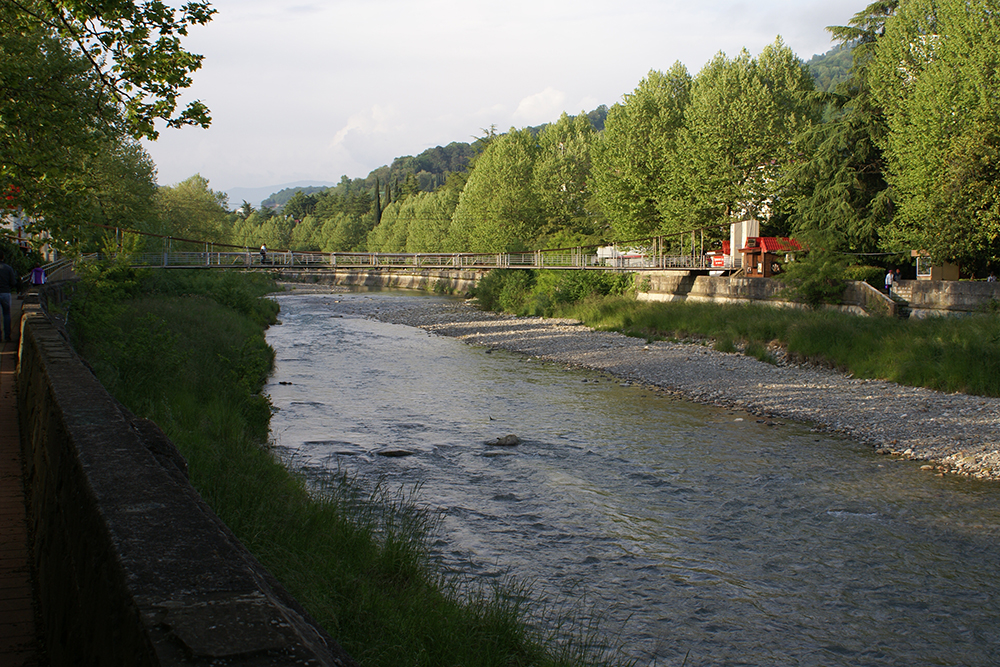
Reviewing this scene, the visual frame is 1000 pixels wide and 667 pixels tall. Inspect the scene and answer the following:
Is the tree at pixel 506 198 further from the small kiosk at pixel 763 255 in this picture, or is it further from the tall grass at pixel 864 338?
the tall grass at pixel 864 338

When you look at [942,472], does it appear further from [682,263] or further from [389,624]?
[682,263]

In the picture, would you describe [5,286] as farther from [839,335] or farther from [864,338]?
[839,335]

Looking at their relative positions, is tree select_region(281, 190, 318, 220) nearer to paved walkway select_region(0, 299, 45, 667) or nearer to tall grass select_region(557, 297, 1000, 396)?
tall grass select_region(557, 297, 1000, 396)

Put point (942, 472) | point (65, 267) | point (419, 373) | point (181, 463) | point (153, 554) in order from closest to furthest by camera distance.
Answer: point (153, 554) → point (181, 463) → point (942, 472) → point (419, 373) → point (65, 267)

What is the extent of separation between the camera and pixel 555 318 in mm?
40250

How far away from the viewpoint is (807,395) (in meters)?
18.3

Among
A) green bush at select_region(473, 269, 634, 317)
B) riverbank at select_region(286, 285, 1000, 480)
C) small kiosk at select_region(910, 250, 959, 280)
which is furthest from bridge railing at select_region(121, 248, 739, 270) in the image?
small kiosk at select_region(910, 250, 959, 280)

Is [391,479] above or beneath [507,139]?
beneath

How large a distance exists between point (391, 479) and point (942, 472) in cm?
867

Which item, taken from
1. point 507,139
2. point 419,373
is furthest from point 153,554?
point 507,139

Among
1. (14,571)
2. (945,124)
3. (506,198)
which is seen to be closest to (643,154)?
(506,198)

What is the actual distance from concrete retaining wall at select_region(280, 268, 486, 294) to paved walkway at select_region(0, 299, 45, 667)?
5536cm

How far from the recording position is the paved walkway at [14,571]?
134 inches

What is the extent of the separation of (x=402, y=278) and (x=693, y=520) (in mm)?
76659
